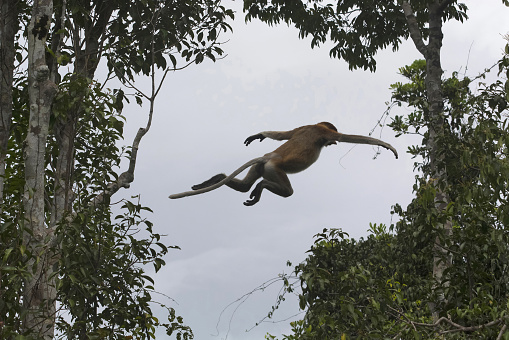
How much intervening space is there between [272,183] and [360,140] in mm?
1044

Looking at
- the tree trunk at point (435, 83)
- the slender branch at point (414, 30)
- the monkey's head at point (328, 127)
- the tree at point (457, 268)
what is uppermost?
the slender branch at point (414, 30)

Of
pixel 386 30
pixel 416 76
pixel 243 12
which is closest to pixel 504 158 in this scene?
pixel 416 76

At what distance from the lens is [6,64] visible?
7.42 m

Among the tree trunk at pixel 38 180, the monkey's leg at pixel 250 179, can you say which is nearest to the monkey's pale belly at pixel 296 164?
the monkey's leg at pixel 250 179

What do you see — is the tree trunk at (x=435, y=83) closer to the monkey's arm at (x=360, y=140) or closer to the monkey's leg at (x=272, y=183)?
the monkey's arm at (x=360, y=140)

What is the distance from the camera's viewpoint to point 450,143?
7434 mm

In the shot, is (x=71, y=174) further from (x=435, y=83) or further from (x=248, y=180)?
(x=435, y=83)

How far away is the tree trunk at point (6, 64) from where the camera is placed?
7.12m

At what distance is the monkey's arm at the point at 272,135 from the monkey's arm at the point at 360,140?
1.92 ft

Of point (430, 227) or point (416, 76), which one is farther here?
point (416, 76)

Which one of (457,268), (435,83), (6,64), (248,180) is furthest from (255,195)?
(435,83)

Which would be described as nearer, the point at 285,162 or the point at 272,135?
the point at 285,162

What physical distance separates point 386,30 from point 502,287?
718 cm

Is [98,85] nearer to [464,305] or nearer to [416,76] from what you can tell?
[464,305]
